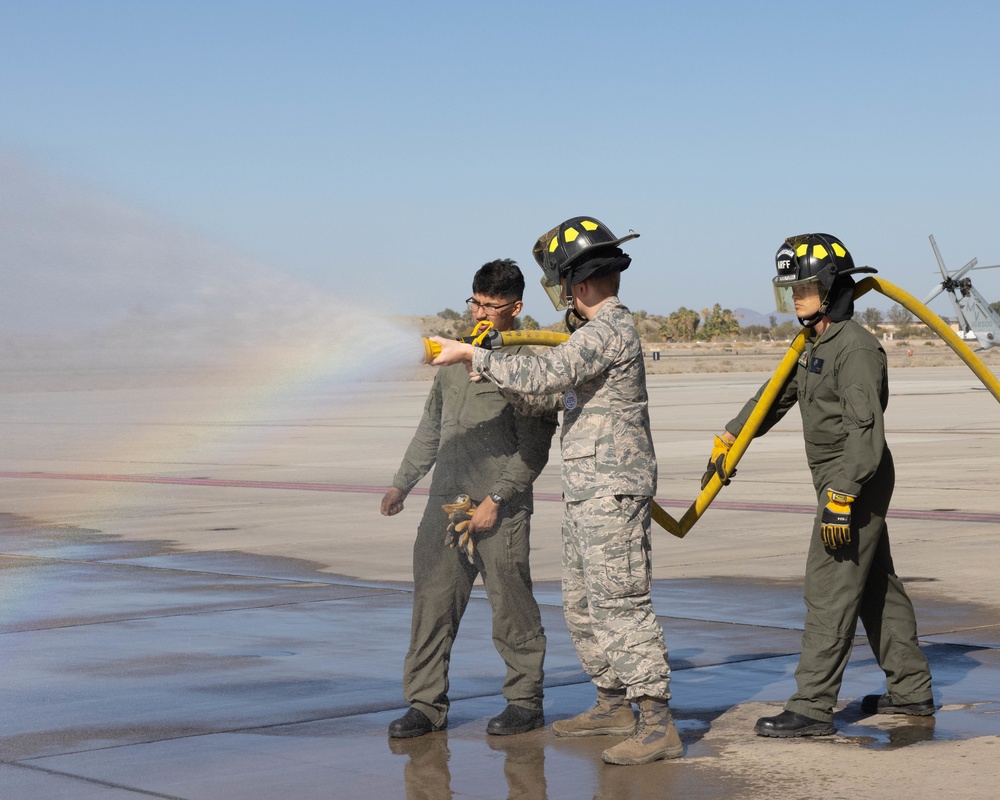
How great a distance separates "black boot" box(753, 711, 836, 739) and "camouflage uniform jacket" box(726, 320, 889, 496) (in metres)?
0.97

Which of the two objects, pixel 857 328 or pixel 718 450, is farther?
pixel 718 450

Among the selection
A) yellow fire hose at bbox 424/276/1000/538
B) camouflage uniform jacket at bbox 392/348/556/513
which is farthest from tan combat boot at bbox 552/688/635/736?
camouflage uniform jacket at bbox 392/348/556/513

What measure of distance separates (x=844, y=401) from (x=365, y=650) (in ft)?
10.7

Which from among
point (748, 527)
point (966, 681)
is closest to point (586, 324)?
point (966, 681)

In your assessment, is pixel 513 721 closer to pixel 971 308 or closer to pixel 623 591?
pixel 623 591

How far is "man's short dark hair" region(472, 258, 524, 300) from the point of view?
6172 mm

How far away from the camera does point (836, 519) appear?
591cm

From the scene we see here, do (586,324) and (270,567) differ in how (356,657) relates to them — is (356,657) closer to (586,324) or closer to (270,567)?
(586,324)

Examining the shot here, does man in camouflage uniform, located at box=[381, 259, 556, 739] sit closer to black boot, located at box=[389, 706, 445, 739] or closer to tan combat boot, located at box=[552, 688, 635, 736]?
black boot, located at box=[389, 706, 445, 739]

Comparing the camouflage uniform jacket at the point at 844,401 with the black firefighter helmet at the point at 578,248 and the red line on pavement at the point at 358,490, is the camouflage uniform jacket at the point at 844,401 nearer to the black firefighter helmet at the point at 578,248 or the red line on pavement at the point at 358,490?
the black firefighter helmet at the point at 578,248

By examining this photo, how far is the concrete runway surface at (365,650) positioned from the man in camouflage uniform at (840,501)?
173mm

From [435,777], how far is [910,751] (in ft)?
6.25

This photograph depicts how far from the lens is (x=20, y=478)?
2070 centimetres

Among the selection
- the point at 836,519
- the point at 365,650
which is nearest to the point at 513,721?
the point at 836,519
